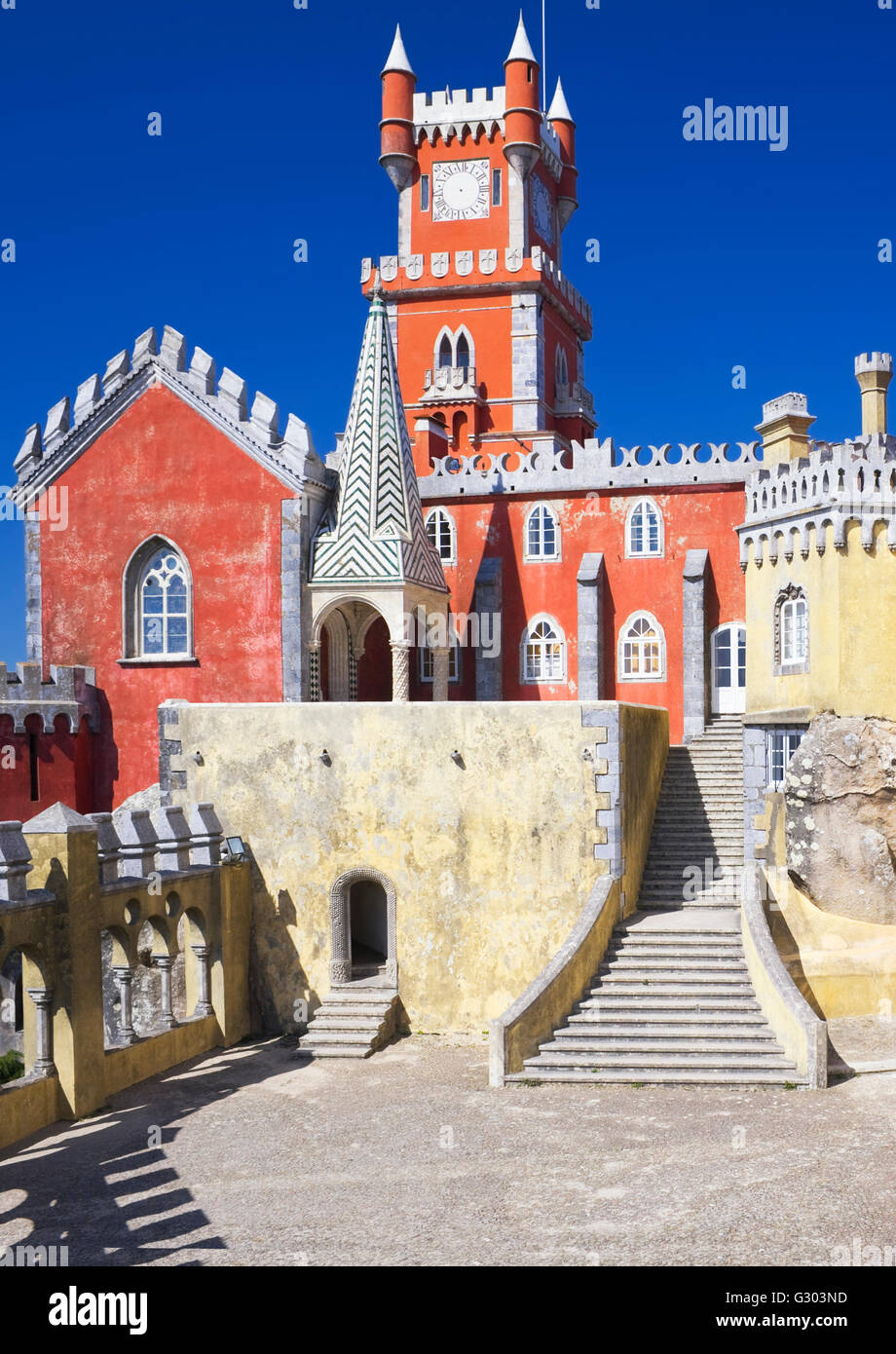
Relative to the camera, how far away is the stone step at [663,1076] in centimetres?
1577

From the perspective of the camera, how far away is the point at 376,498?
26.7m

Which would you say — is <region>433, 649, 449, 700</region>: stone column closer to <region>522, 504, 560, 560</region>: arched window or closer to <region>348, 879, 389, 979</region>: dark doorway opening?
<region>522, 504, 560, 560</region>: arched window

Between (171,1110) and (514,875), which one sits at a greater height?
(514,875)

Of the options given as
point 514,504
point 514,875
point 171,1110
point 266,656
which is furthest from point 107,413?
point 171,1110

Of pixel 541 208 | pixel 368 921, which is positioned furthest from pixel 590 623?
pixel 541 208

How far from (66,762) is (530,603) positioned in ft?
36.4

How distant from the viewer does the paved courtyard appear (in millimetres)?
11305

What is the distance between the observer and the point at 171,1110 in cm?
1577

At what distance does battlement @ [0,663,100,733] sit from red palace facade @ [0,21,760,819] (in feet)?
0.15

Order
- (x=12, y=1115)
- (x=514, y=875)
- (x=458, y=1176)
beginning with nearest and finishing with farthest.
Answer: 1. (x=458, y=1176)
2. (x=12, y=1115)
3. (x=514, y=875)

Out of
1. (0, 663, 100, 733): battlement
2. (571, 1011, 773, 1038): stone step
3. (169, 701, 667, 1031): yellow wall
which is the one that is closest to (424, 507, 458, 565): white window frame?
(0, 663, 100, 733): battlement

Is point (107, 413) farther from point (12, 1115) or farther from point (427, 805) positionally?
point (12, 1115)

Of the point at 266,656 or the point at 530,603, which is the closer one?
the point at 266,656

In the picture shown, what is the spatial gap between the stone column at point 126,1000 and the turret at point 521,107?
3074cm
